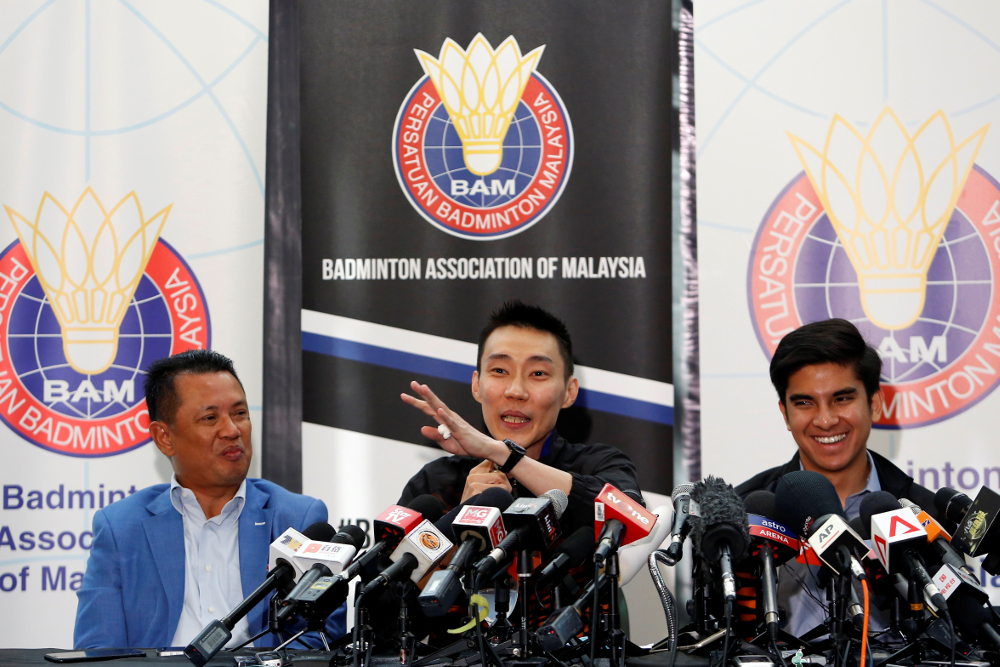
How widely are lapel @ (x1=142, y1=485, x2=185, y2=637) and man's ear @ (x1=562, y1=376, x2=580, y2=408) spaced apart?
1.43 m

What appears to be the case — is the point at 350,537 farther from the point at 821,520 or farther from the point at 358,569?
the point at 821,520

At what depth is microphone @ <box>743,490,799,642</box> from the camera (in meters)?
1.56

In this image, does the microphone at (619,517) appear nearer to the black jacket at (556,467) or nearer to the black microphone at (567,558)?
the black microphone at (567,558)

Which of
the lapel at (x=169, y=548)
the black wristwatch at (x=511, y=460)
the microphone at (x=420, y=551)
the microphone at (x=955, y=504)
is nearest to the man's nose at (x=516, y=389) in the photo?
the black wristwatch at (x=511, y=460)

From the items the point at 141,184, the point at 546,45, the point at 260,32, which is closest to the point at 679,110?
the point at 546,45

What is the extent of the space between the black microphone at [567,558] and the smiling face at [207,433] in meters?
1.38

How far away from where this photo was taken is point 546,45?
347cm

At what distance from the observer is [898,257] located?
333 centimetres

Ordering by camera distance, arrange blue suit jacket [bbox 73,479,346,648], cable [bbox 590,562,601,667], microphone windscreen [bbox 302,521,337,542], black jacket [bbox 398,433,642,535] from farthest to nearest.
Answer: black jacket [bbox 398,433,642,535]
blue suit jacket [bbox 73,479,346,648]
microphone windscreen [bbox 302,521,337,542]
cable [bbox 590,562,601,667]

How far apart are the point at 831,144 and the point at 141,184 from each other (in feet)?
9.20

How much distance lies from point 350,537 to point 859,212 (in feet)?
8.08

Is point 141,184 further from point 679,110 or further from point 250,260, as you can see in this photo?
point 679,110

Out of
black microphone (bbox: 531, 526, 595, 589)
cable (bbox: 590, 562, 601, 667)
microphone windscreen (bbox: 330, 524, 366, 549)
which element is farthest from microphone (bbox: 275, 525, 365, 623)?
cable (bbox: 590, 562, 601, 667)

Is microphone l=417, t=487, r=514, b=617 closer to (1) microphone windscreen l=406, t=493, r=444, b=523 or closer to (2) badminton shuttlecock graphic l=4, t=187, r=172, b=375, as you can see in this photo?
(1) microphone windscreen l=406, t=493, r=444, b=523
